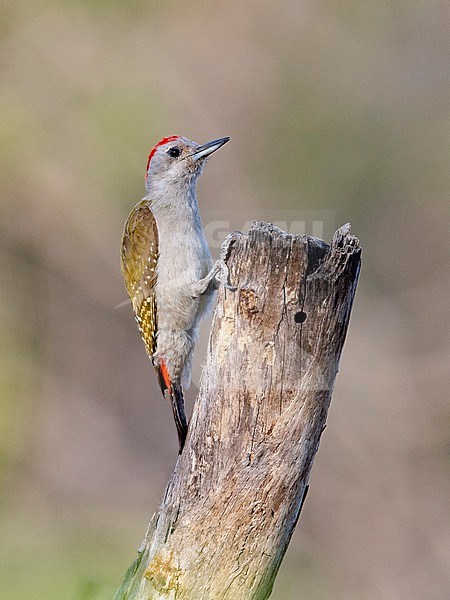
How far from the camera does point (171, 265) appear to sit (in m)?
3.02

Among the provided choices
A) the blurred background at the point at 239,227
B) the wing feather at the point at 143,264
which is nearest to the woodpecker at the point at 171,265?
the wing feather at the point at 143,264

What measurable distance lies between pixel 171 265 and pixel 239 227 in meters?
3.41

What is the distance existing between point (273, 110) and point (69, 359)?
275 cm

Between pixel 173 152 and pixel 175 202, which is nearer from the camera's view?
pixel 175 202

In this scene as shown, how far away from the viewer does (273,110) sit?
7.86 metres

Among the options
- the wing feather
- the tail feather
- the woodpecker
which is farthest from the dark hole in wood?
the wing feather

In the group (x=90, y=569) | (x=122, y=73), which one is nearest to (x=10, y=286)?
(x=122, y=73)

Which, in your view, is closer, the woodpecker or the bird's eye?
the woodpecker

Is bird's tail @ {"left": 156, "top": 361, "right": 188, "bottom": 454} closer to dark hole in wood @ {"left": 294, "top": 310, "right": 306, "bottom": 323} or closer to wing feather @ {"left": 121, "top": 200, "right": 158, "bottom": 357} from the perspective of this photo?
wing feather @ {"left": 121, "top": 200, "right": 158, "bottom": 357}

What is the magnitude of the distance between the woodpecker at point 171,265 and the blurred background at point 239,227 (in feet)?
8.65

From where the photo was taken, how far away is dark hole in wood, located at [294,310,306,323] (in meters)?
2.21

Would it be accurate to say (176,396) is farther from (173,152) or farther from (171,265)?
(173,152)

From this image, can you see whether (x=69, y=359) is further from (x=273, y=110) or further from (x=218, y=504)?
(x=218, y=504)

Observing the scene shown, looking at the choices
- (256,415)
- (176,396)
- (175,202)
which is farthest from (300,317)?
(175,202)
